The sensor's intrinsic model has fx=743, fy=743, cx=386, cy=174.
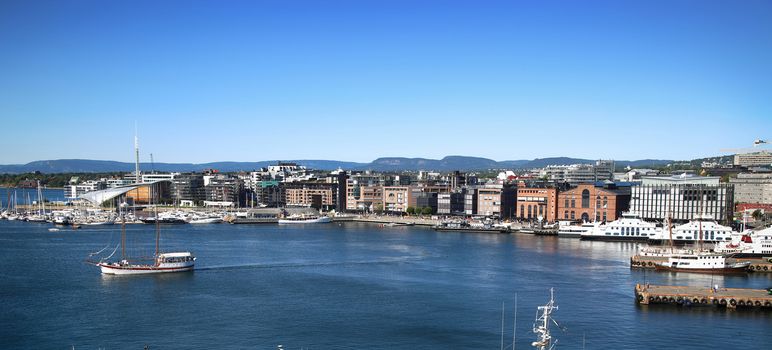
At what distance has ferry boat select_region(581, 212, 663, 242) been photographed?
3284cm

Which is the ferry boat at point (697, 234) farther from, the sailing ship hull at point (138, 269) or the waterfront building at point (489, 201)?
the sailing ship hull at point (138, 269)

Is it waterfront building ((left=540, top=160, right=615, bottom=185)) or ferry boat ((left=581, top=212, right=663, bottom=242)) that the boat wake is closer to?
ferry boat ((left=581, top=212, right=663, bottom=242))

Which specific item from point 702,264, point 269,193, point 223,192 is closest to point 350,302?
point 702,264

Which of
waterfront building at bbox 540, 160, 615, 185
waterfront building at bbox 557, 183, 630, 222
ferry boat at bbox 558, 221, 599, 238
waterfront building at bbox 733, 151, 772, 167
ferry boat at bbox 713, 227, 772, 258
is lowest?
ferry boat at bbox 558, 221, 599, 238

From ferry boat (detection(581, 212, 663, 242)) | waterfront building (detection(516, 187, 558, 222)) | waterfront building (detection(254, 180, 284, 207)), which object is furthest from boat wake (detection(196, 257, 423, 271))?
waterfront building (detection(254, 180, 284, 207))

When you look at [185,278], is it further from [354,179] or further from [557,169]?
[557,169]

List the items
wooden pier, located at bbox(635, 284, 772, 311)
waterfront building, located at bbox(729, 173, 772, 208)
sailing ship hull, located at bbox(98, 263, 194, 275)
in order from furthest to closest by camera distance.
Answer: waterfront building, located at bbox(729, 173, 772, 208)
sailing ship hull, located at bbox(98, 263, 194, 275)
wooden pier, located at bbox(635, 284, 772, 311)

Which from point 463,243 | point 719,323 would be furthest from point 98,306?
point 463,243

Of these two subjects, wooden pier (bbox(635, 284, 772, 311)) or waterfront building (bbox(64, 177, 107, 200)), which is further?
waterfront building (bbox(64, 177, 107, 200))

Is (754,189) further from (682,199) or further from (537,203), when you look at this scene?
(537,203)

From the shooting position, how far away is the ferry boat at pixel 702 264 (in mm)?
22594

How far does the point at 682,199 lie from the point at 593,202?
4380mm

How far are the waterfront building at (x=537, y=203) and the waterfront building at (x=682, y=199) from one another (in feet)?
13.9

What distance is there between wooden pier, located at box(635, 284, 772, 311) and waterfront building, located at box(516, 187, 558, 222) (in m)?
23.4
